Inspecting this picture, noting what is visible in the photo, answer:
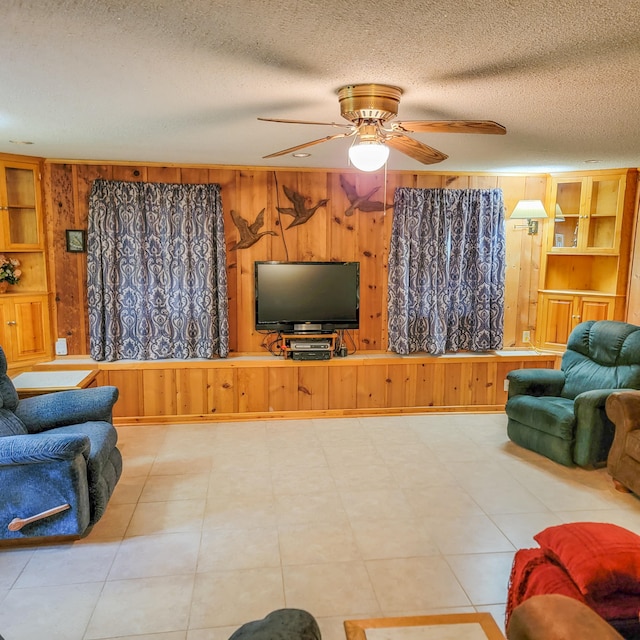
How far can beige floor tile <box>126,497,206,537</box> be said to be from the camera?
128 inches

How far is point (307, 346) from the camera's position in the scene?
529cm

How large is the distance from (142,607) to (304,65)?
98.3 inches

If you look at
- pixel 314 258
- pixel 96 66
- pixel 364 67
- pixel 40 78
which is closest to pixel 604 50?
pixel 364 67

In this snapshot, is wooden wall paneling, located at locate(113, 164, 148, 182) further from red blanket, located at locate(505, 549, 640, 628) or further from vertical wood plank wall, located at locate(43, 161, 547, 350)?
red blanket, located at locate(505, 549, 640, 628)

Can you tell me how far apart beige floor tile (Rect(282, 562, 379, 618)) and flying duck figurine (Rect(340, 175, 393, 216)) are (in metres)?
3.54

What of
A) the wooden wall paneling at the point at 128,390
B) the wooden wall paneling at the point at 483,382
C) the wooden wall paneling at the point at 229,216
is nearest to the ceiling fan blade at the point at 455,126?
the wooden wall paneling at the point at 229,216

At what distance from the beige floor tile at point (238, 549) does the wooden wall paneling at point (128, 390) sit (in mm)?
2234

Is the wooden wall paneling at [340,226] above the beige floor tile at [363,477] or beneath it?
above

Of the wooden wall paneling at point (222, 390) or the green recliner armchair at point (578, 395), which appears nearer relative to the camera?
the green recliner armchair at point (578, 395)

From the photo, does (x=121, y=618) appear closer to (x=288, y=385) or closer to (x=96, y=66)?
(x=96, y=66)

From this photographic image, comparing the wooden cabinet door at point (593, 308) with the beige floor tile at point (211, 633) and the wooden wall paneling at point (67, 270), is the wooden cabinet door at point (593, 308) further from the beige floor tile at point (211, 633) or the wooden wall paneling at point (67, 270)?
the wooden wall paneling at point (67, 270)

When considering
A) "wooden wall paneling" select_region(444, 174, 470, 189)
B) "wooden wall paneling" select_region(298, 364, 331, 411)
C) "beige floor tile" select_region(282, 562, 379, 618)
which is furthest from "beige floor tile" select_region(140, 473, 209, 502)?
"wooden wall paneling" select_region(444, 174, 470, 189)

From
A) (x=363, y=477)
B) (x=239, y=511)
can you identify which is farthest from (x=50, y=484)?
(x=363, y=477)

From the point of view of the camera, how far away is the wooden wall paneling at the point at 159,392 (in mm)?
5129
